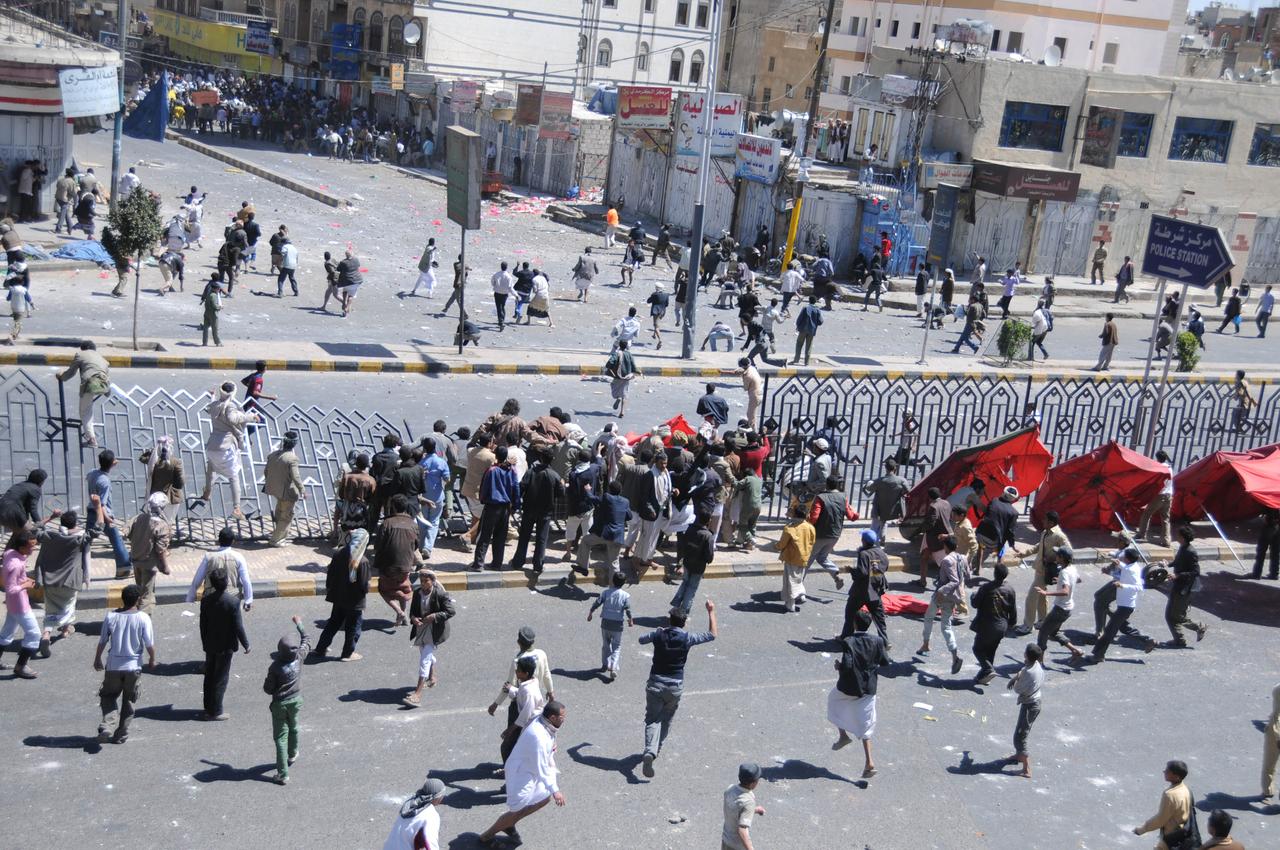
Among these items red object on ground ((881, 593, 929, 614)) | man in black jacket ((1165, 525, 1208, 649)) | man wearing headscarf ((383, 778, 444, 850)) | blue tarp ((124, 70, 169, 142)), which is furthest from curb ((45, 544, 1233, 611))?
blue tarp ((124, 70, 169, 142))

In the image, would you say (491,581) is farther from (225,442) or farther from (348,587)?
(225,442)

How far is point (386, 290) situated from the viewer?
30.0 m

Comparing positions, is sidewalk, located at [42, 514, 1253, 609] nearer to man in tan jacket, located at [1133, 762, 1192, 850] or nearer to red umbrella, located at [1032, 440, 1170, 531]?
red umbrella, located at [1032, 440, 1170, 531]

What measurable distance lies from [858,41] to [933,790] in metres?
56.6

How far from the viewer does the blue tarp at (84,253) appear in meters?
27.8

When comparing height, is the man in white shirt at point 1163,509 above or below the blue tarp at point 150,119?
below

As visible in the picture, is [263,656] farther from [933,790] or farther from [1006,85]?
[1006,85]

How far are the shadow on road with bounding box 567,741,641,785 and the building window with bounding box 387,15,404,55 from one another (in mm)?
56443

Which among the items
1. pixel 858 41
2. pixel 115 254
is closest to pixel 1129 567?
pixel 115 254

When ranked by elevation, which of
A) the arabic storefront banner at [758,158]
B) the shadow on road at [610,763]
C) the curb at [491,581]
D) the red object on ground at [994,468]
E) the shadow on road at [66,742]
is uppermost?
the arabic storefront banner at [758,158]

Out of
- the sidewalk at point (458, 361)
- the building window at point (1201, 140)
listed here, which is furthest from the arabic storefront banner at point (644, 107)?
the building window at point (1201, 140)

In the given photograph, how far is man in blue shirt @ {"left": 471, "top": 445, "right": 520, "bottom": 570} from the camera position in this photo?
45.3ft

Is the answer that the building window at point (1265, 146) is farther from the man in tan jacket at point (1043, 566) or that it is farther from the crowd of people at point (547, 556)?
the man in tan jacket at point (1043, 566)

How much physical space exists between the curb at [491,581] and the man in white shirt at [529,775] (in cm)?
464
